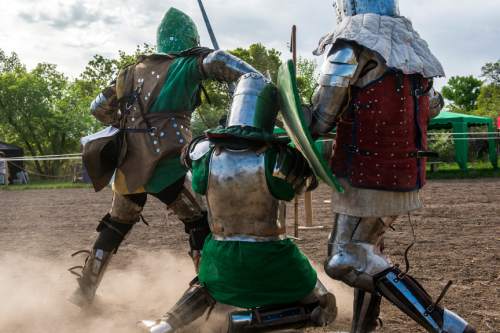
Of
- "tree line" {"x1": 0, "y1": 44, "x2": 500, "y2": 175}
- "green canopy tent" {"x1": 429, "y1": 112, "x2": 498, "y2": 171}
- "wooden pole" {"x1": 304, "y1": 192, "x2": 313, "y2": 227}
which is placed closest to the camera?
"wooden pole" {"x1": 304, "y1": 192, "x2": 313, "y2": 227}

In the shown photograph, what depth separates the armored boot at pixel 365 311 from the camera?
2307 millimetres

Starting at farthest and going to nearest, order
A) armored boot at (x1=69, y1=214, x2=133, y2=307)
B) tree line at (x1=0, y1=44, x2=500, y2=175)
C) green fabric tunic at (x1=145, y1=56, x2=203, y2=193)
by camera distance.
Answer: tree line at (x1=0, y1=44, x2=500, y2=175) < armored boot at (x1=69, y1=214, x2=133, y2=307) < green fabric tunic at (x1=145, y1=56, x2=203, y2=193)

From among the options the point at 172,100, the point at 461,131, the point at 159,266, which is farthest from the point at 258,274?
the point at 461,131

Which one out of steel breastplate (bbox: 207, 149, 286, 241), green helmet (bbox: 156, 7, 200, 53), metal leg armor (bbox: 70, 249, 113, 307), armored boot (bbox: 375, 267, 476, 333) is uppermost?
green helmet (bbox: 156, 7, 200, 53)

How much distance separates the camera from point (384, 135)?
204 cm

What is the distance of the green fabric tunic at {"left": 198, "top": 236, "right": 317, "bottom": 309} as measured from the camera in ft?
6.55

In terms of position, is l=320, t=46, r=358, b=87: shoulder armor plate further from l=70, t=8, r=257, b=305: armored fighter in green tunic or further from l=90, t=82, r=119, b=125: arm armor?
l=90, t=82, r=119, b=125: arm armor

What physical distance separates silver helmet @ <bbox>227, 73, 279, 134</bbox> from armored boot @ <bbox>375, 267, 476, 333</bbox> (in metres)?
0.72

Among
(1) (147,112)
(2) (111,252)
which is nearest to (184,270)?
(2) (111,252)

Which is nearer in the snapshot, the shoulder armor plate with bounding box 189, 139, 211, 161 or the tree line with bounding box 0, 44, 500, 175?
the shoulder armor plate with bounding box 189, 139, 211, 161

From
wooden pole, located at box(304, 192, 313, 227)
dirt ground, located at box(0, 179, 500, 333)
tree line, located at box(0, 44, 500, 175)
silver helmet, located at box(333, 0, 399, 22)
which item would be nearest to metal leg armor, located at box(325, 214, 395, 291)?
dirt ground, located at box(0, 179, 500, 333)

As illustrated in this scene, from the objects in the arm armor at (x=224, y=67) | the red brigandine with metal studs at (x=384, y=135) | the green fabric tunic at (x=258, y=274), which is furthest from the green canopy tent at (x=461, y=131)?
the green fabric tunic at (x=258, y=274)

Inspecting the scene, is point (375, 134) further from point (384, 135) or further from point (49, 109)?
point (49, 109)

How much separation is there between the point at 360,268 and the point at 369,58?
796 millimetres
